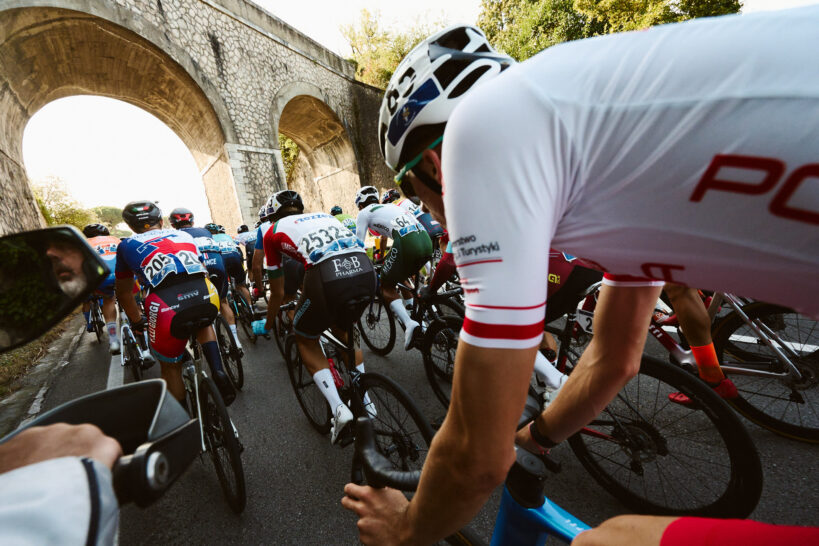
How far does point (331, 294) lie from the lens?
2.61 m

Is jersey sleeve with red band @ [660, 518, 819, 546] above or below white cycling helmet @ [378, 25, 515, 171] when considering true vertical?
below

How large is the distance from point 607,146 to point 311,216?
271 cm

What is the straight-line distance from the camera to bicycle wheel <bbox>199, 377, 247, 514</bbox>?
2176mm

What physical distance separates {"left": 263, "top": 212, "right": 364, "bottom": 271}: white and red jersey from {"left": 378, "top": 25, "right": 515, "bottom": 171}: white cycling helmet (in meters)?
1.58

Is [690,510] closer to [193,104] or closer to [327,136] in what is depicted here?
[193,104]

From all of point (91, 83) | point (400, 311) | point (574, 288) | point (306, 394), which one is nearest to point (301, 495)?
point (306, 394)

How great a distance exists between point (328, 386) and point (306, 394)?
0.89 m

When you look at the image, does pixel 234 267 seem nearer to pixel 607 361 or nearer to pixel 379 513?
pixel 379 513

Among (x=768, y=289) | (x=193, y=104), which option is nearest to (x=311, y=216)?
(x=768, y=289)

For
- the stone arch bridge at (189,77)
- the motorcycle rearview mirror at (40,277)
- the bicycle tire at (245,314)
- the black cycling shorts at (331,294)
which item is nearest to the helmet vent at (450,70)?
the motorcycle rearview mirror at (40,277)

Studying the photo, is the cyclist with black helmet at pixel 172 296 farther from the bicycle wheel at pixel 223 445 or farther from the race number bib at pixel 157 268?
the bicycle wheel at pixel 223 445

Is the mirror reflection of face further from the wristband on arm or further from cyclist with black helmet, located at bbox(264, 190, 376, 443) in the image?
cyclist with black helmet, located at bbox(264, 190, 376, 443)

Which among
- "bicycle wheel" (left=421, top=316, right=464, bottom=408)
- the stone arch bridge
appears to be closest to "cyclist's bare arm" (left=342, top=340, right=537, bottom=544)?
"bicycle wheel" (left=421, top=316, right=464, bottom=408)

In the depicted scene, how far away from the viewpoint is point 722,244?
62cm
